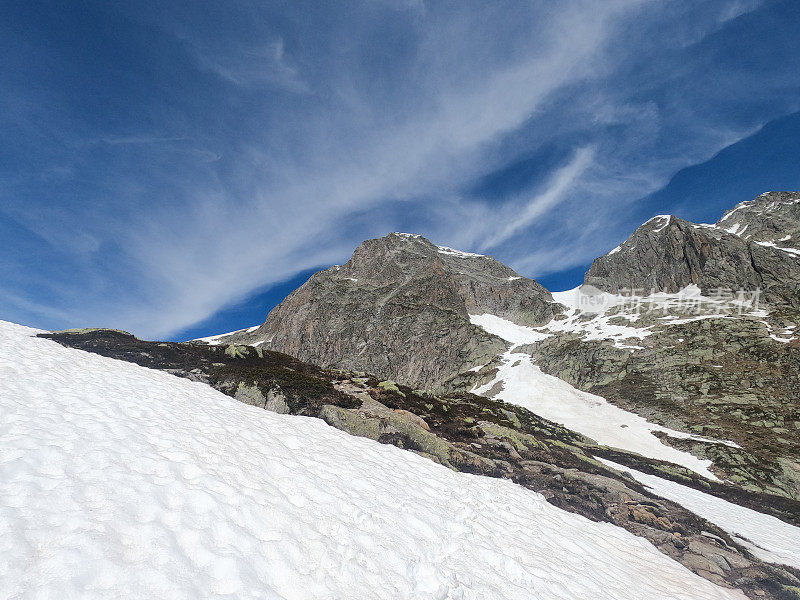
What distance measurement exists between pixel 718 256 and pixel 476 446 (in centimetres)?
14829

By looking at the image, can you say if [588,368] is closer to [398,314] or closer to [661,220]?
[398,314]

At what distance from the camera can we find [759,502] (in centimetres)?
2102

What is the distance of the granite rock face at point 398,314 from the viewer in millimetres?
97713

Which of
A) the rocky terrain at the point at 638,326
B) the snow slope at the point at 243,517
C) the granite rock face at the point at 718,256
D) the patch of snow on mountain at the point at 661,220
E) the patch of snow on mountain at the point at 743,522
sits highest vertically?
the patch of snow on mountain at the point at 661,220

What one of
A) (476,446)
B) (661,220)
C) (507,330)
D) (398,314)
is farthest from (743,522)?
(661,220)

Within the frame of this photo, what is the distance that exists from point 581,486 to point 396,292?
4427 inches

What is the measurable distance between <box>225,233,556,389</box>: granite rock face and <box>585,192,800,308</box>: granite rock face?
121 ft

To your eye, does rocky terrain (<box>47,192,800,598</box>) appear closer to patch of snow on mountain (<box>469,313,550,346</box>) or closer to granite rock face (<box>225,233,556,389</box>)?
granite rock face (<box>225,233,556,389</box>)

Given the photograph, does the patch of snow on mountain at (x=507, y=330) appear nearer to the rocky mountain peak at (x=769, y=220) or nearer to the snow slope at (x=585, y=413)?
the snow slope at (x=585, y=413)

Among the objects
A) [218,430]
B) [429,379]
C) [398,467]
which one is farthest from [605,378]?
[218,430]

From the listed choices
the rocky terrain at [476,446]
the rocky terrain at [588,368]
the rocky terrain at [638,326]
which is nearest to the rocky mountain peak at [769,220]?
the rocky terrain at [638,326]

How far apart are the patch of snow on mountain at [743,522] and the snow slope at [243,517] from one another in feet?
20.1

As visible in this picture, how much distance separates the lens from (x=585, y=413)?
49031 millimetres

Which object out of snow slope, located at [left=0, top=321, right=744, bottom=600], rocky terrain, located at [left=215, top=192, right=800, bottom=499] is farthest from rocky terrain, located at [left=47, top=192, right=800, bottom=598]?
snow slope, located at [left=0, top=321, right=744, bottom=600]
